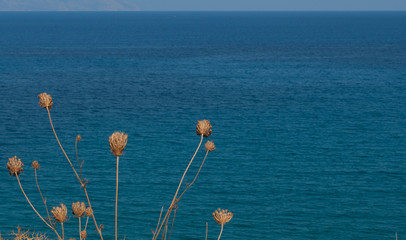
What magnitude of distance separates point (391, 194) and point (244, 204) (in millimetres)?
12725

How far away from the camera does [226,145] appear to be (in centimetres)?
6412

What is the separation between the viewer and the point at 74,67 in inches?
4941

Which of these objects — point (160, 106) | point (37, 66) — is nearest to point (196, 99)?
point (160, 106)

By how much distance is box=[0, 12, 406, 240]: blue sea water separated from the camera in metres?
47.0

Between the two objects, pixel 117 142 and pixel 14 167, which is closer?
pixel 117 142

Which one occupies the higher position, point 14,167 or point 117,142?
point 14,167

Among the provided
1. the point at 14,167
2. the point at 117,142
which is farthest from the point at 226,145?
the point at 117,142

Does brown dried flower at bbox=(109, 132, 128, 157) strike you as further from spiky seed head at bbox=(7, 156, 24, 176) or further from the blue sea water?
the blue sea water

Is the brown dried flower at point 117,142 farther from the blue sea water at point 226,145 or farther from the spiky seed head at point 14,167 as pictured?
the blue sea water at point 226,145

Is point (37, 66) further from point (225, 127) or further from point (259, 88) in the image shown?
point (225, 127)

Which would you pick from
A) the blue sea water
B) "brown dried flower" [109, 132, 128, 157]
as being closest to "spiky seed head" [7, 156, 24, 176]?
"brown dried flower" [109, 132, 128, 157]

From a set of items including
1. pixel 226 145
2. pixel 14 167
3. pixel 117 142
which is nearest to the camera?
pixel 117 142

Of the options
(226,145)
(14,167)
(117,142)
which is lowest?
(117,142)

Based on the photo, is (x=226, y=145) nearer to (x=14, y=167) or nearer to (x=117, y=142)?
(x=14, y=167)
